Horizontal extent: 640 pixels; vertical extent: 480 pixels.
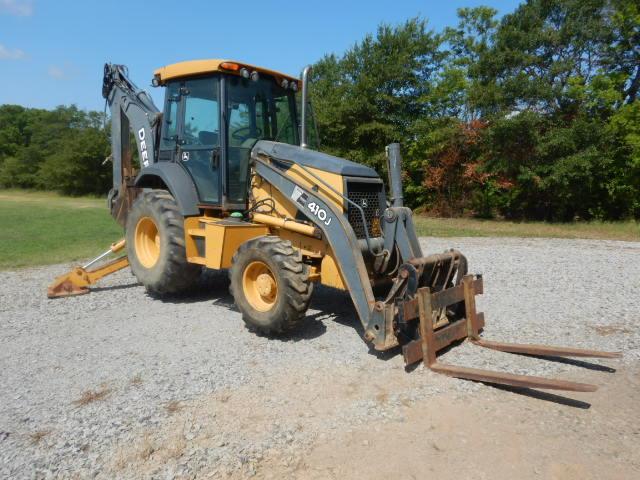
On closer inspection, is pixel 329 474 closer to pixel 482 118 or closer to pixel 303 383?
pixel 303 383

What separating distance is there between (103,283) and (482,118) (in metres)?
18.7

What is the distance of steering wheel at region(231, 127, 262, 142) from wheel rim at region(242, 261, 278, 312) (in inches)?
71.5

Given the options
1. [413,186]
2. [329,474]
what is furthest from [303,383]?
[413,186]

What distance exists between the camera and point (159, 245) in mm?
7062

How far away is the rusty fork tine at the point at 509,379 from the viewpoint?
392 centimetres

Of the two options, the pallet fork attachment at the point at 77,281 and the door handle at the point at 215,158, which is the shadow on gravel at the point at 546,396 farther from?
the pallet fork attachment at the point at 77,281

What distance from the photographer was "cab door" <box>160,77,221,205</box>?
6.43m

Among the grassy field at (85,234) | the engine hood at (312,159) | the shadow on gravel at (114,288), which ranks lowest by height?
the shadow on gravel at (114,288)

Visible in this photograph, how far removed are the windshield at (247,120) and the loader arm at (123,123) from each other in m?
2.01

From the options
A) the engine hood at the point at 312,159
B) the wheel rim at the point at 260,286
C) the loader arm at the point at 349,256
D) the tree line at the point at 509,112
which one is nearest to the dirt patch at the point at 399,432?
the loader arm at the point at 349,256

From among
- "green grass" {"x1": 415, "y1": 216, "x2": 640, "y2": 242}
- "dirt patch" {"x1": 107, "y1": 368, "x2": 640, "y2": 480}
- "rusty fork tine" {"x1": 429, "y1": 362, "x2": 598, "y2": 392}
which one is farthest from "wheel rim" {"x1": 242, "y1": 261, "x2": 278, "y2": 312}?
"green grass" {"x1": 415, "y1": 216, "x2": 640, "y2": 242}

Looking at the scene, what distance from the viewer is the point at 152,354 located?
5.17 meters

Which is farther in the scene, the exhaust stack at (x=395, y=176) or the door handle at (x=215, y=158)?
the door handle at (x=215, y=158)

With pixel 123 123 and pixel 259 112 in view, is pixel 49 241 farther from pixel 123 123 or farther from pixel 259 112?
pixel 259 112
